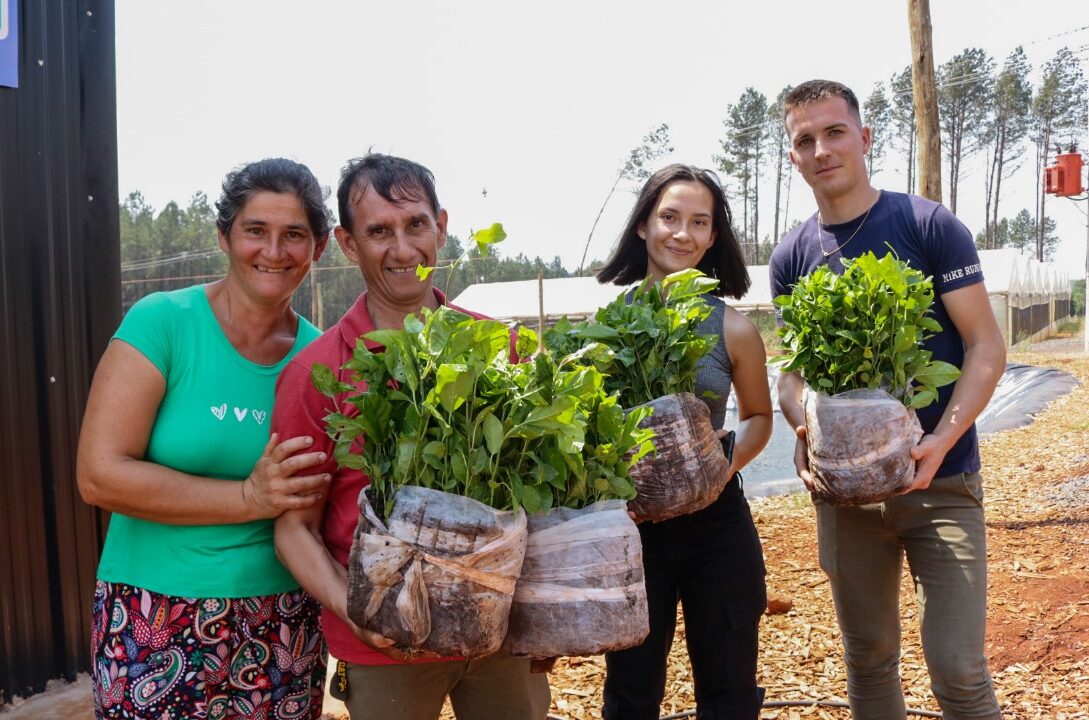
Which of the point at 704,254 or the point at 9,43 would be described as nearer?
the point at 704,254

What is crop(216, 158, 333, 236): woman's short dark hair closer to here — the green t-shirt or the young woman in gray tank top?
the green t-shirt

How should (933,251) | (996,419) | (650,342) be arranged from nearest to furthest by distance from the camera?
(650,342) < (933,251) < (996,419)

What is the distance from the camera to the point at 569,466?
1.73m

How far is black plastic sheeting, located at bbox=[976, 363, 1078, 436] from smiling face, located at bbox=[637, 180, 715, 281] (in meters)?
9.32

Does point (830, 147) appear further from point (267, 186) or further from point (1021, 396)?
point (1021, 396)

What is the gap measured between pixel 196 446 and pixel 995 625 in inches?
168

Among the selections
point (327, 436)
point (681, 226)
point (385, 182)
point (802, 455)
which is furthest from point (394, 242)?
point (802, 455)

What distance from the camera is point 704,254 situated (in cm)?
296

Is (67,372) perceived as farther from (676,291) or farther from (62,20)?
(676,291)

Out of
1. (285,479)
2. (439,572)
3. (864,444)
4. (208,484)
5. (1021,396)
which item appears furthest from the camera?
(1021,396)

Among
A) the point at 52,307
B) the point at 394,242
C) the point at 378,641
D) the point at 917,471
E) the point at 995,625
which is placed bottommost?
the point at 995,625

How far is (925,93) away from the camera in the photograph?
23.9 ft

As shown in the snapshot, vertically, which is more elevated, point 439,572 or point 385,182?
point 385,182

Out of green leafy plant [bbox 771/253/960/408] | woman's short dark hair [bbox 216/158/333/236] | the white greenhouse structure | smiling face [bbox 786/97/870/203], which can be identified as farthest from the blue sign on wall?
the white greenhouse structure
